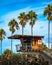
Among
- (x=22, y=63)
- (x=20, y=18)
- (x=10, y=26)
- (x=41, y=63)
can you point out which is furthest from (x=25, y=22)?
(x=41, y=63)

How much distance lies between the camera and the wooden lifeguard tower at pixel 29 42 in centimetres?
6121

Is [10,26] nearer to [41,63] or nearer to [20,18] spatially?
[20,18]

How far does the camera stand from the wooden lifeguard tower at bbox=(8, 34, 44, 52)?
6121 centimetres

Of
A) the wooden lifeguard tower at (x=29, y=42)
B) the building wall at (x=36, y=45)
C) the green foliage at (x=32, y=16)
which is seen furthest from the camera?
the green foliage at (x=32, y=16)

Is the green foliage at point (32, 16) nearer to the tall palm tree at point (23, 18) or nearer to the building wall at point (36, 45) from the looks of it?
the tall palm tree at point (23, 18)

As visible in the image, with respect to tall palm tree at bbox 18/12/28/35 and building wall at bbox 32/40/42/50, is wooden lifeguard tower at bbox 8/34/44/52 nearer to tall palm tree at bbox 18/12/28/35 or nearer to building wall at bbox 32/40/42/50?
building wall at bbox 32/40/42/50

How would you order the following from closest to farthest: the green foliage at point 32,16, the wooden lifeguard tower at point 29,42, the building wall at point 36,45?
1. the wooden lifeguard tower at point 29,42
2. the building wall at point 36,45
3. the green foliage at point 32,16

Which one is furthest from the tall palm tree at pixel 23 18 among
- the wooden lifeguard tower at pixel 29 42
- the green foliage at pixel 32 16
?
the wooden lifeguard tower at pixel 29 42

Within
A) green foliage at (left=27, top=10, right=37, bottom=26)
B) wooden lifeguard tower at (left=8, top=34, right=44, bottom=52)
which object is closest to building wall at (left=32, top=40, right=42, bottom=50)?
wooden lifeguard tower at (left=8, top=34, right=44, bottom=52)

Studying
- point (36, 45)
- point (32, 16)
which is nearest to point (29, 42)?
point (36, 45)

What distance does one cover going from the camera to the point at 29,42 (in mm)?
63219

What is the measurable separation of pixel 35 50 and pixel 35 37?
335cm

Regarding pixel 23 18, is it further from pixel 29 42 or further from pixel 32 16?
pixel 29 42

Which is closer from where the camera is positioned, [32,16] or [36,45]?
[36,45]
